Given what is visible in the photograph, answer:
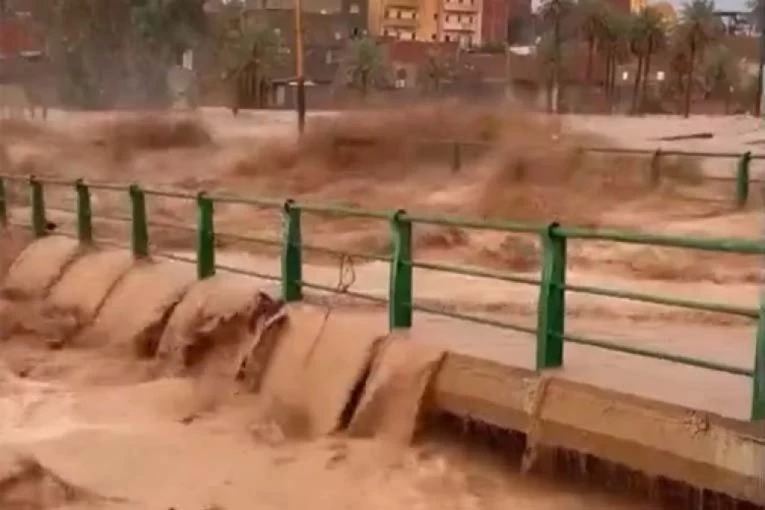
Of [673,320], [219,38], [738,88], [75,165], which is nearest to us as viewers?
[673,320]

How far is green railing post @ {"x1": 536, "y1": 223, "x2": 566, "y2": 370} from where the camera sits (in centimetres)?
686

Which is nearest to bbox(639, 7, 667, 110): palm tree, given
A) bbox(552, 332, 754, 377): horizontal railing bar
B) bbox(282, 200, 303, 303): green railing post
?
bbox(282, 200, 303, 303): green railing post

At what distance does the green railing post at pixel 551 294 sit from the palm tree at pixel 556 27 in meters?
36.1

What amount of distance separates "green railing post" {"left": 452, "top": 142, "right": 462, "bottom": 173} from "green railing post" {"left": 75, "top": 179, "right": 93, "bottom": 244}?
14568 millimetres

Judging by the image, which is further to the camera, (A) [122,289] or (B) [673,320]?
(A) [122,289]

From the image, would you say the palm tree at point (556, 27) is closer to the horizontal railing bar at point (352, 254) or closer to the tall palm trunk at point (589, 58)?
the tall palm trunk at point (589, 58)

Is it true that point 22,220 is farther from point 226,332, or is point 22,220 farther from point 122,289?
point 226,332

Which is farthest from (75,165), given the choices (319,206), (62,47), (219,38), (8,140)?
(319,206)

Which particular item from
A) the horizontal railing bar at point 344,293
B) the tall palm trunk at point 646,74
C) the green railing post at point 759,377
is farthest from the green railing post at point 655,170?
the tall palm trunk at point 646,74

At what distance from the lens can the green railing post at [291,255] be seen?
30.2 feet

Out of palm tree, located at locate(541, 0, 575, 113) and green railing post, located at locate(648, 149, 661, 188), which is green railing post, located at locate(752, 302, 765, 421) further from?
palm tree, located at locate(541, 0, 575, 113)

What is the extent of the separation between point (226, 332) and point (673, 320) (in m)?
3.31

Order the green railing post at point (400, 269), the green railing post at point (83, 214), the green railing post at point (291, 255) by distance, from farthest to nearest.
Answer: the green railing post at point (83, 214)
the green railing post at point (291, 255)
the green railing post at point (400, 269)

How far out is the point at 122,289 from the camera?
36.4ft
